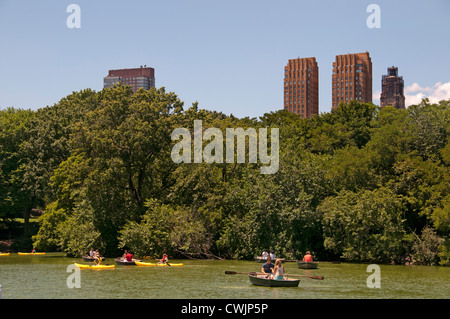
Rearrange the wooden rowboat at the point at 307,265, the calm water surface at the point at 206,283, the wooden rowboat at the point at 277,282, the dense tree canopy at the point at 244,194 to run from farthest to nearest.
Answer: the dense tree canopy at the point at 244,194 < the wooden rowboat at the point at 307,265 < the wooden rowboat at the point at 277,282 < the calm water surface at the point at 206,283

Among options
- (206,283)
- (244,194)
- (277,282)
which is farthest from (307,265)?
(244,194)

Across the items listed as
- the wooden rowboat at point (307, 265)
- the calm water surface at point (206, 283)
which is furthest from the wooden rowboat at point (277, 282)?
the wooden rowboat at point (307, 265)

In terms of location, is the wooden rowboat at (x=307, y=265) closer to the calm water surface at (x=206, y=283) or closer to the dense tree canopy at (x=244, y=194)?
the calm water surface at (x=206, y=283)

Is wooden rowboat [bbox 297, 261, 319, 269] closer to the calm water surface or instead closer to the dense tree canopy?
the calm water surface

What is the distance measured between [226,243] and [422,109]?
24300 mm

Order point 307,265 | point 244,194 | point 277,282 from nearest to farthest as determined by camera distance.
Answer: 1. point 277,282
2. point 307,265
3. point 244,194

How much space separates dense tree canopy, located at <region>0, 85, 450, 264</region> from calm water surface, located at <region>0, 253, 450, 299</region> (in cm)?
459

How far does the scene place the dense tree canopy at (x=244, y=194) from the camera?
5103 centimetres

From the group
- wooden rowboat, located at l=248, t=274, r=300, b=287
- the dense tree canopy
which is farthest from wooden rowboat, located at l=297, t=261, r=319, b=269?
wooden rowboat, located at l=248, t=274, r=300, b=287

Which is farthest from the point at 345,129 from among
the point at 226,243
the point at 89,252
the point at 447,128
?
the point at 89,252

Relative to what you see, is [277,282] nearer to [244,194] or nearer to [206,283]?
[206,283]

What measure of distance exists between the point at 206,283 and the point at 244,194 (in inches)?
779

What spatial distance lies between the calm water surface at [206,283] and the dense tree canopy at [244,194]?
459 cm

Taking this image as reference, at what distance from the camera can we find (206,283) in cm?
3622
